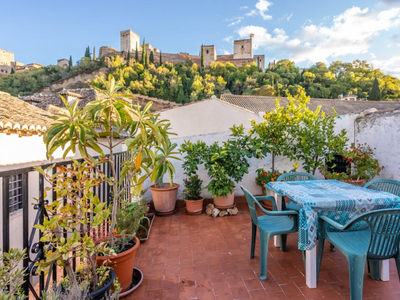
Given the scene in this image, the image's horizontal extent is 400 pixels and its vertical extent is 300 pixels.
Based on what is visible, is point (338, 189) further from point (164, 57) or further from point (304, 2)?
Result: point (164, 57)

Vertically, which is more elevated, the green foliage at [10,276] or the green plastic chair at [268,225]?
the green foliage at [10,276]

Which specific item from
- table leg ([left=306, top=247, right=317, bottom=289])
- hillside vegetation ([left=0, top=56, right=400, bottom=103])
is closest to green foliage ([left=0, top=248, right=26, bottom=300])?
table leg ([left=306, top=247, right=317, bottom=289])

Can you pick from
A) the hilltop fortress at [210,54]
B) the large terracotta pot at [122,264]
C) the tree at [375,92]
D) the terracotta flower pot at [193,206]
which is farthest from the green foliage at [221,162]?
the hilltop fortress at [210,54]

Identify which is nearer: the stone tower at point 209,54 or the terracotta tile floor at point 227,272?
the terracotta tile floor at point 227,272

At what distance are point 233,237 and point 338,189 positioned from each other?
1.58m

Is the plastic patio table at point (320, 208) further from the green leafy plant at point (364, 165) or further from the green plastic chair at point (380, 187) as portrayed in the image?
the green leafy plant at point (364, 165)

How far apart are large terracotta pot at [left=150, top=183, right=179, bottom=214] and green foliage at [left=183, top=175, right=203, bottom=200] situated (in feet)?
0.82

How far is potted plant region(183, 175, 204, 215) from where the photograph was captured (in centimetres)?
426

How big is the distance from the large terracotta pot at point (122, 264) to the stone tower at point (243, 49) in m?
57.1

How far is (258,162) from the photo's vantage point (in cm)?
491

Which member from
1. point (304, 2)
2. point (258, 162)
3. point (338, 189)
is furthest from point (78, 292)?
point (304, 2)

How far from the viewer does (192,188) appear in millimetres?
4297

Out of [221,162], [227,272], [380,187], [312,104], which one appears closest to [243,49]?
[312,104]

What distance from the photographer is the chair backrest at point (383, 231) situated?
1.67 metres
